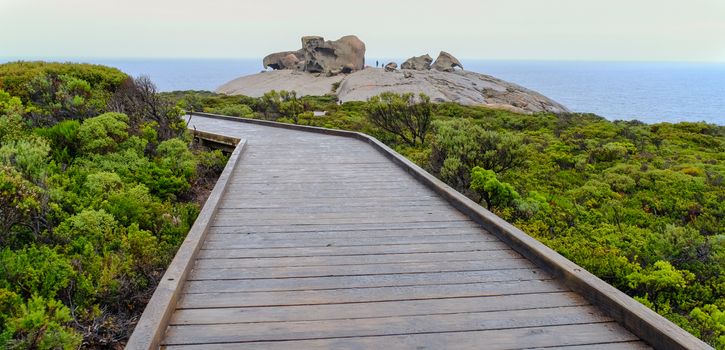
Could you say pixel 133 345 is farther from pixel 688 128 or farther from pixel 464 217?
pixel 688 128

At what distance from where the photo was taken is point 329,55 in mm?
61969

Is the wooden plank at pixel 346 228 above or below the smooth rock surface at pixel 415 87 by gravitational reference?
above

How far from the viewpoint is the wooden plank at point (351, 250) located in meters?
4.04

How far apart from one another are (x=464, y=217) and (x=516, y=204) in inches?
116

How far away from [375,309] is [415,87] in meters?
40.3

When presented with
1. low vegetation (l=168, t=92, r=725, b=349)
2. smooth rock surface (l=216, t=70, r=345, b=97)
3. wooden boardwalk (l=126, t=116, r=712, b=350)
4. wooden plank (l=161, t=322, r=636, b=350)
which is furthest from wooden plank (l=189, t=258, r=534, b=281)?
smooth rock surface (l=216, t=70, r=345, b=97)

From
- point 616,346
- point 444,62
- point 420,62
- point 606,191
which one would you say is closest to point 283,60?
point 420,62

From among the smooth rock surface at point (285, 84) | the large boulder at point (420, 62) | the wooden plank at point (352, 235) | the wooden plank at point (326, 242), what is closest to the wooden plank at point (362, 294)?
the wooden plank at point (326, 242)

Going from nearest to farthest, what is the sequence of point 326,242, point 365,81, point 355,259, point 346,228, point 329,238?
1. point 355,259
2. point 326,242
3. point 329,238
4. point 346,228
5. point 365,81

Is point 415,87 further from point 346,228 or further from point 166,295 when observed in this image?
point 166,295

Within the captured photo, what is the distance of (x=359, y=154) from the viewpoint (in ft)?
30.3

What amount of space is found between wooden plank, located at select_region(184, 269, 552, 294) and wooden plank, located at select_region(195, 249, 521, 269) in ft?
0.88

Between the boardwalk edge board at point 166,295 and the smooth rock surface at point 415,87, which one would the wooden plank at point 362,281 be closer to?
the boardwalk edge board at point 166,295

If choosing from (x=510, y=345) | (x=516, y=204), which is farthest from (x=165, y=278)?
(x=516, y=204)
